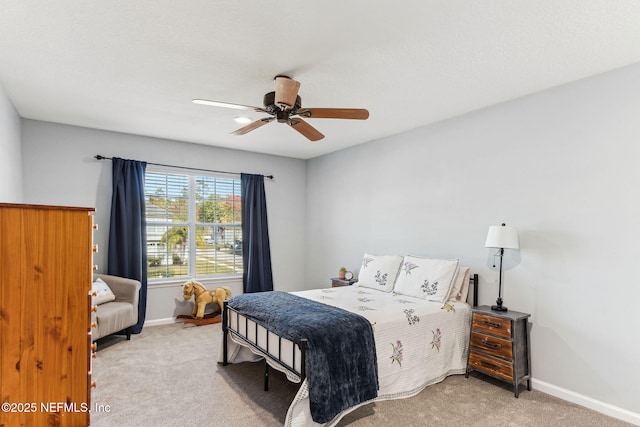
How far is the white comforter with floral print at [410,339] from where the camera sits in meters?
2.72

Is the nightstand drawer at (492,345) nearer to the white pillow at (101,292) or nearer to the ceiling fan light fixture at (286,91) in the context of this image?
the ceiling fan light fixture at (286,91)

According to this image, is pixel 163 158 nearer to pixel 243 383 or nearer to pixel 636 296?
pixel 243 383

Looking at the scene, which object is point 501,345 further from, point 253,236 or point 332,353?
point 253,236

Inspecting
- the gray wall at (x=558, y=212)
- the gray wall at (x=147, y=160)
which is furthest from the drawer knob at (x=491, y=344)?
the gray wall at (x=147, y=160)

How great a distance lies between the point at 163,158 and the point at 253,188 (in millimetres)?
1333

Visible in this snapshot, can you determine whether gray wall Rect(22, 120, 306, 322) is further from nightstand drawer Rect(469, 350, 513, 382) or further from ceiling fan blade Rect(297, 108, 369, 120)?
nightstand drawer Rect(469, 350, 513, 382)

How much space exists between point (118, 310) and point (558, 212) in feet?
14.4

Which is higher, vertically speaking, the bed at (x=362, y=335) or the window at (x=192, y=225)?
the window at (x=192, y=225)

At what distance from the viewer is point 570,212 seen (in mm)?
2848

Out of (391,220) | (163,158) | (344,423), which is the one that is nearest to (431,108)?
(391,220)

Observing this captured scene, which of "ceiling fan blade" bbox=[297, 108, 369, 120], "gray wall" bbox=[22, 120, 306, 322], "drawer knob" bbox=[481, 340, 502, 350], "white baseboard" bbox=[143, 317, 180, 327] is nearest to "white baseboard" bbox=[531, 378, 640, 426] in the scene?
"drawer knob" bbox=[481, 340, 502, 350]

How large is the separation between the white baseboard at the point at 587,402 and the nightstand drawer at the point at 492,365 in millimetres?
349

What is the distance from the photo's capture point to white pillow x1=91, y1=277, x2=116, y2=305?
3.84 meters

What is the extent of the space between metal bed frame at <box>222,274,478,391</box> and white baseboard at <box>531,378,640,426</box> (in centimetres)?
82
